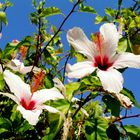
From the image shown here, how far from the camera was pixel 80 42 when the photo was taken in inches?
74.2

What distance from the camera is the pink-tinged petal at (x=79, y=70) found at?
1.77 metres

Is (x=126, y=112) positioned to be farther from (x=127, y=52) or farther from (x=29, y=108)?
(x=29, y=108)

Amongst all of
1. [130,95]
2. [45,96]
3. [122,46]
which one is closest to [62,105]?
[45,96]

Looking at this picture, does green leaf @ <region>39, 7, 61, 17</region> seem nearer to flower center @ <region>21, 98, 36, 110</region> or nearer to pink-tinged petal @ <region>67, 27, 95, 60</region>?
pink-tinged petal @ <region>67, 27, 95, 60</region>

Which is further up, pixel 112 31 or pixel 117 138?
pixel 112 31

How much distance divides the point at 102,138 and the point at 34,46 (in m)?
0.88

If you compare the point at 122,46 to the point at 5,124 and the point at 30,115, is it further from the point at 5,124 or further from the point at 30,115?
the point at 5,124

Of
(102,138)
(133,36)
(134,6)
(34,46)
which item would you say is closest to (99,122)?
(102,138)

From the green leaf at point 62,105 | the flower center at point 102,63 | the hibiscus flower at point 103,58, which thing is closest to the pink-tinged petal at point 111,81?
the hibiscus flower at point 103,58

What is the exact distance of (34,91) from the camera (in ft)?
6.44

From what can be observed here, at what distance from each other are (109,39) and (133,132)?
0.46m

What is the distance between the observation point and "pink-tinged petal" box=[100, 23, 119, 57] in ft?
6.33

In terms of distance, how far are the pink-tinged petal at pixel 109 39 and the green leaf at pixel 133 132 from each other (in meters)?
0.38

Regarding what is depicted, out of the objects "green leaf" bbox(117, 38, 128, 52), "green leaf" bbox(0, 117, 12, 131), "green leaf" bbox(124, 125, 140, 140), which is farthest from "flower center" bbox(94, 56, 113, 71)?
"green leaf" bbox(0, 117, 12, 131)
